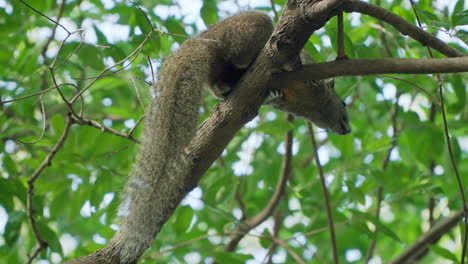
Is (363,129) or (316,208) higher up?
(363,129)

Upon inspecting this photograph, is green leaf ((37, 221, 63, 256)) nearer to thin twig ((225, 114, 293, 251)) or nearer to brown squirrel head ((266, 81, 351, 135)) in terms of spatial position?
thin twig ((225, 114, 293, 251))

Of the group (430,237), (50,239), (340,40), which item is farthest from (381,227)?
(50,239)

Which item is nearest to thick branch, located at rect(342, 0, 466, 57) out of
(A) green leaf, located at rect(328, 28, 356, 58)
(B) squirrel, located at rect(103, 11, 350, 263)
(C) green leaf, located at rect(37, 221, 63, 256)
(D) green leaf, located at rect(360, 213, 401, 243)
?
(A) green leaf, located at rect(328, 28, 356, 58)

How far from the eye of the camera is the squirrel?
2.59 m

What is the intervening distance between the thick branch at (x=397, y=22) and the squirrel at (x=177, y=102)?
892 millimetres

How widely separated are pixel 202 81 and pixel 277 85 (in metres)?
0.49

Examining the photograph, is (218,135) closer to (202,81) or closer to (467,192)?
(202,81)

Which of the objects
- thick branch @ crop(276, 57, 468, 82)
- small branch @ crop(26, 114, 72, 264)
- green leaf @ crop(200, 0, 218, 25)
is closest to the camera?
thick branch @ crop(276, 57, 468, 82)

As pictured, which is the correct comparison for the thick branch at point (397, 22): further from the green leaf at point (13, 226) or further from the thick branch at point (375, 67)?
the green leaf at point (13, 226)

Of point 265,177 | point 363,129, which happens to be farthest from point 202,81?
point 363,129

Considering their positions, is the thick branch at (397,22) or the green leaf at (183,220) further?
the green leaf at (183,220)

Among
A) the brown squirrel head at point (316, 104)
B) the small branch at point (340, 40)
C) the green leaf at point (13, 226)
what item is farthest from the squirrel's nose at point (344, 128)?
the green leaf at point (13, 226)

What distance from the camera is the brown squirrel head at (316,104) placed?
11.9 feet

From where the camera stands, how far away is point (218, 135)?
9.00 feet
